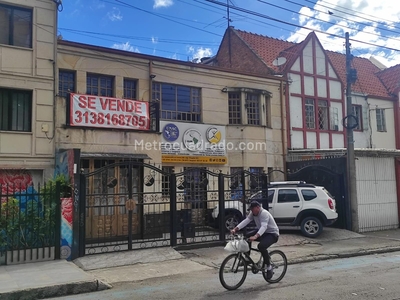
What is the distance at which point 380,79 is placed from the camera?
25.9m

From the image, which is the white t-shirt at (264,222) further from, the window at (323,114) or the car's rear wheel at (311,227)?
the window at (323,114)

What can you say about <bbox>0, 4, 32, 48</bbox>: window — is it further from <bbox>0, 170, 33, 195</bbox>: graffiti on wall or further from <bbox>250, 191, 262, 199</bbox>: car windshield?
<bbox>250, 191, 262, 199</bbox>: car windshield

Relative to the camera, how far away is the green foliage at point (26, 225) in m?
9.74

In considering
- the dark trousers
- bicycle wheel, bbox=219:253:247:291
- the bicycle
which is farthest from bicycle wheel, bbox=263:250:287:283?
bicycle wheel, bbox=219:253:247:291

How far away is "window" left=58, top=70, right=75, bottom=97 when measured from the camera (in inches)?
571

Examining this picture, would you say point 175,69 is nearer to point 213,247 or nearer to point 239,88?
point 239,88

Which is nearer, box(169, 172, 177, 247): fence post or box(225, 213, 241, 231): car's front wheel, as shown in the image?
box(169, 172, 177, 247): fence post

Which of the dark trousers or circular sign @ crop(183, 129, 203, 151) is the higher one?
circular sign @ crop(183, 129, 203, 151)

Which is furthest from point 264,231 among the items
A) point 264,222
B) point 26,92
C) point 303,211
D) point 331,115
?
point 331,115

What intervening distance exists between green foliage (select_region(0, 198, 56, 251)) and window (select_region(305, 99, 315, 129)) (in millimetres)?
14454

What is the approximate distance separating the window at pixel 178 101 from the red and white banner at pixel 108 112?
1.65m

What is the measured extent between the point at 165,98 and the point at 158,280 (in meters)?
9.69

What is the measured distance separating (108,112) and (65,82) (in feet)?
Result: 6.93

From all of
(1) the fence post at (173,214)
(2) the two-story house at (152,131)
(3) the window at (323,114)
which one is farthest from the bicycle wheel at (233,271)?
(3) the window at (323,114)
